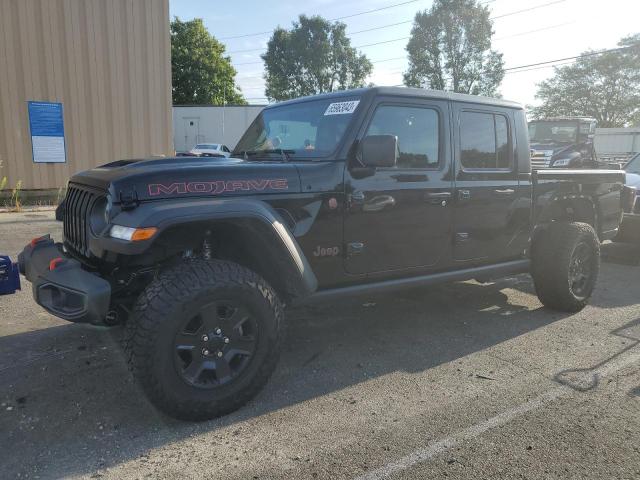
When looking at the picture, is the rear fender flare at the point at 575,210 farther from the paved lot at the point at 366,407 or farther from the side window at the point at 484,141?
the paved lot at the point at 366,407

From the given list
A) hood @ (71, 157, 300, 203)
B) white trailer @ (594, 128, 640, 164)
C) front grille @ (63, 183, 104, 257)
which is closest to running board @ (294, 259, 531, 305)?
hood @ (71, 157, 300, 203)

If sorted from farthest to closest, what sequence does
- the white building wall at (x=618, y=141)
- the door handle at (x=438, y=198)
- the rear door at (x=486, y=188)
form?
the white building wall at (x=618, y=141)
the rear door at (x=486, y=188)
the door handle at (x=438, y=198)

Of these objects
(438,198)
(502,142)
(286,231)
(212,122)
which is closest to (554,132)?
(502,142)

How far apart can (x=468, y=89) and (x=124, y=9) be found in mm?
35068

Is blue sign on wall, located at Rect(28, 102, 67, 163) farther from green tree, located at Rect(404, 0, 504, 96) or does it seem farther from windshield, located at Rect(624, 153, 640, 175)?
green tree, located at Rect(404, 0, 504, 96)

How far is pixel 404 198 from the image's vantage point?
12.1 feet

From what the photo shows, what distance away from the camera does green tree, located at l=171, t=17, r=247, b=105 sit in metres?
40.9

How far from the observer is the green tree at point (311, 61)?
172 ft

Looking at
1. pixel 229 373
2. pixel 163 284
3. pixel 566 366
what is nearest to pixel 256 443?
pixel 229 373

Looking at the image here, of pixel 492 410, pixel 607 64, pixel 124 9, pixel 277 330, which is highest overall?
pixel 607 64

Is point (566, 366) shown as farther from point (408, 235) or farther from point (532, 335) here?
point (408, 235)

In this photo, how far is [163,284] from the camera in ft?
8.88

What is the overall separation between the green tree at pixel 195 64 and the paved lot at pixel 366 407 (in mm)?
39798

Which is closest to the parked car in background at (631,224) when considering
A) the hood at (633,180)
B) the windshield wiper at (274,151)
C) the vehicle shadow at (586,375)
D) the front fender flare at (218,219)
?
the hood at (633,180)
